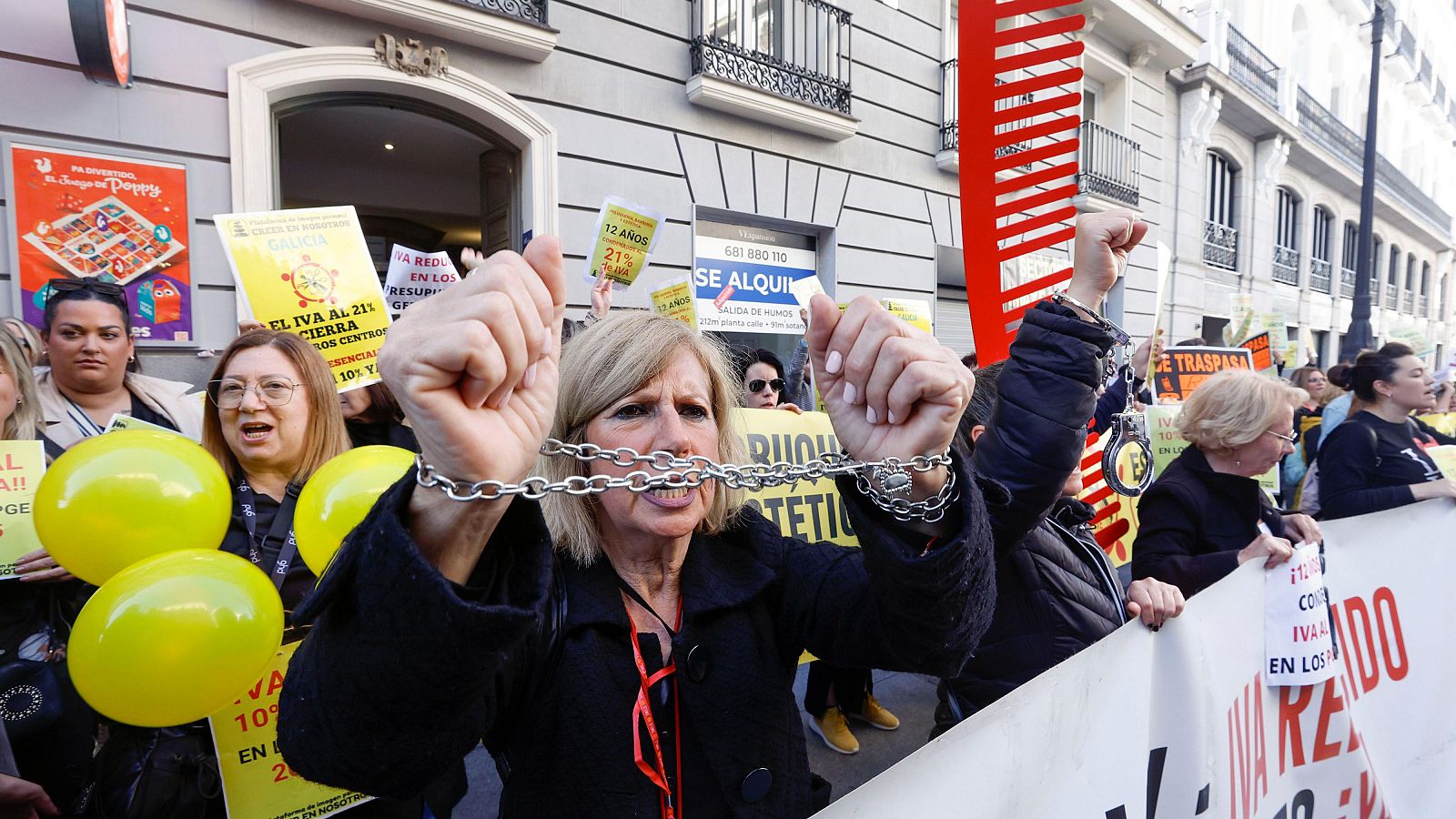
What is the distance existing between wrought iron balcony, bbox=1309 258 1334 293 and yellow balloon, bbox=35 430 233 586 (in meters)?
24.3

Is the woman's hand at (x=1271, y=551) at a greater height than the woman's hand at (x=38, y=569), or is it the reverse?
the woman's hand at (x=1271, y=551)

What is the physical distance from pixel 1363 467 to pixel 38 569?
18.3ft

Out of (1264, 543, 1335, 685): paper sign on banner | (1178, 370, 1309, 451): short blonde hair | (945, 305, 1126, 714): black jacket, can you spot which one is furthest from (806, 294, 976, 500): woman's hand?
(1178, 370, 1309, 451): short blonde hair

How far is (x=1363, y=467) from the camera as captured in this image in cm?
371

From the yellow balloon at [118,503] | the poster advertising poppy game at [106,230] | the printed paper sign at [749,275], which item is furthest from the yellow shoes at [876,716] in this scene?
the poster advertising poppy game at [106,230]

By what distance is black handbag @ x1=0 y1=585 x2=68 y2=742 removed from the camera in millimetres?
1890

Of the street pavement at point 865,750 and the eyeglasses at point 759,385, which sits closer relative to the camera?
the street pavement at point 865,750

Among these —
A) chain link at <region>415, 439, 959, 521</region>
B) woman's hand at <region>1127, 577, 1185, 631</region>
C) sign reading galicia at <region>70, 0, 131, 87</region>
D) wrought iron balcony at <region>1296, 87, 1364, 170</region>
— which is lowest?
woman's hand at <region>1127, 577, 1185, 631</region>

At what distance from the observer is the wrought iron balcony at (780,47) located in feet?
24.1

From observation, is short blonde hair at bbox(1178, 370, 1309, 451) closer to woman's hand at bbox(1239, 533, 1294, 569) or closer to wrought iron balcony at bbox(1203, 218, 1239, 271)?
woman's hand at bbox(1239, 533, 1294, 569)

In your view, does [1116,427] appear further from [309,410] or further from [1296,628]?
[309,410]

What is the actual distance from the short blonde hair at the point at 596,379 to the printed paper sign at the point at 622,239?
2783 mm

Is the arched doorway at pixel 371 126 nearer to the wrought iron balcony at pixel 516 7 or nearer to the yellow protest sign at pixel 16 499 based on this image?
the wrought iron balcony at pixel 516 7

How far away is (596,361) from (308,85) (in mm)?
→ 5449
